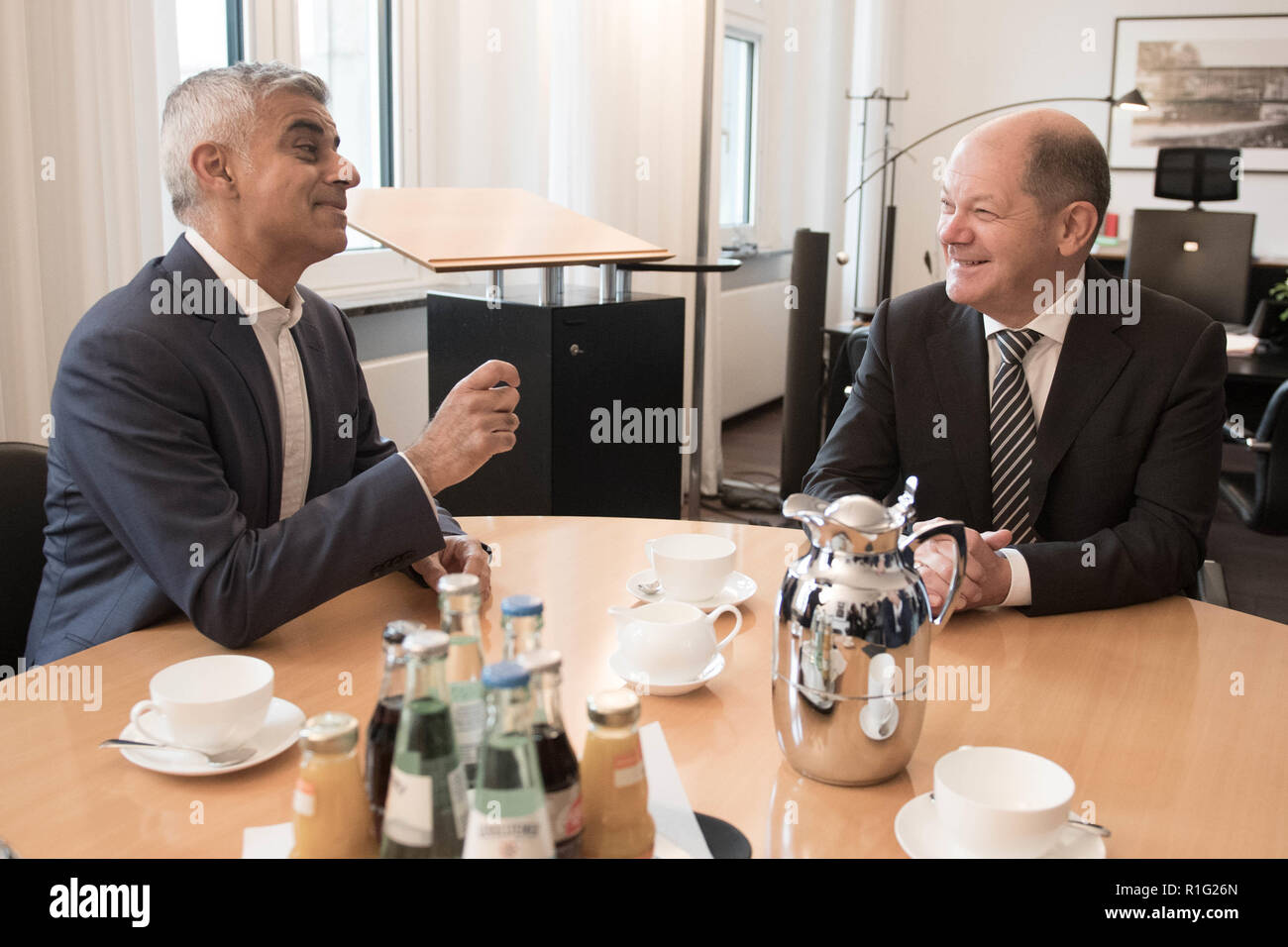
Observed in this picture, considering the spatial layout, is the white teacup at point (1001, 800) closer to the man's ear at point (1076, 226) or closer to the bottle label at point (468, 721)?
the bottle label at point (468, 721)

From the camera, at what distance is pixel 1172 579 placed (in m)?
1.50

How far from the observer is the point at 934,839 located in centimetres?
90

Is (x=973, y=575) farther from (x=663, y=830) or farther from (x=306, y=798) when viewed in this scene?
(x=306, y=798)

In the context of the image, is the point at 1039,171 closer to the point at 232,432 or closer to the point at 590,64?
the point at 232,432

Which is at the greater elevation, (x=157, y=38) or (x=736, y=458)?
(x=157, y=38)

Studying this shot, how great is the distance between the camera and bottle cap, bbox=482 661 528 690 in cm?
64

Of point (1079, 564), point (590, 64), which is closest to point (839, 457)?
point (1079, 564)

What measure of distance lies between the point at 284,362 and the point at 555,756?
1.06 metres

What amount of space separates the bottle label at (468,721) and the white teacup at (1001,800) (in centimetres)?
36

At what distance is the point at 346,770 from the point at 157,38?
7.10 feet

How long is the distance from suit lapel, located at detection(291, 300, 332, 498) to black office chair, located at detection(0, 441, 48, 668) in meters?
0.35

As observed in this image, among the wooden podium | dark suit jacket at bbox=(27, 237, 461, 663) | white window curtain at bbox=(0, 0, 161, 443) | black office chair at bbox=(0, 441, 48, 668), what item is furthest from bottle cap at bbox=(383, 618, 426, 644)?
the wooden podium

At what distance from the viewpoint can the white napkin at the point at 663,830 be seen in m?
0.84

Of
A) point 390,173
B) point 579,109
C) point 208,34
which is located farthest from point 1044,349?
point 579,109
